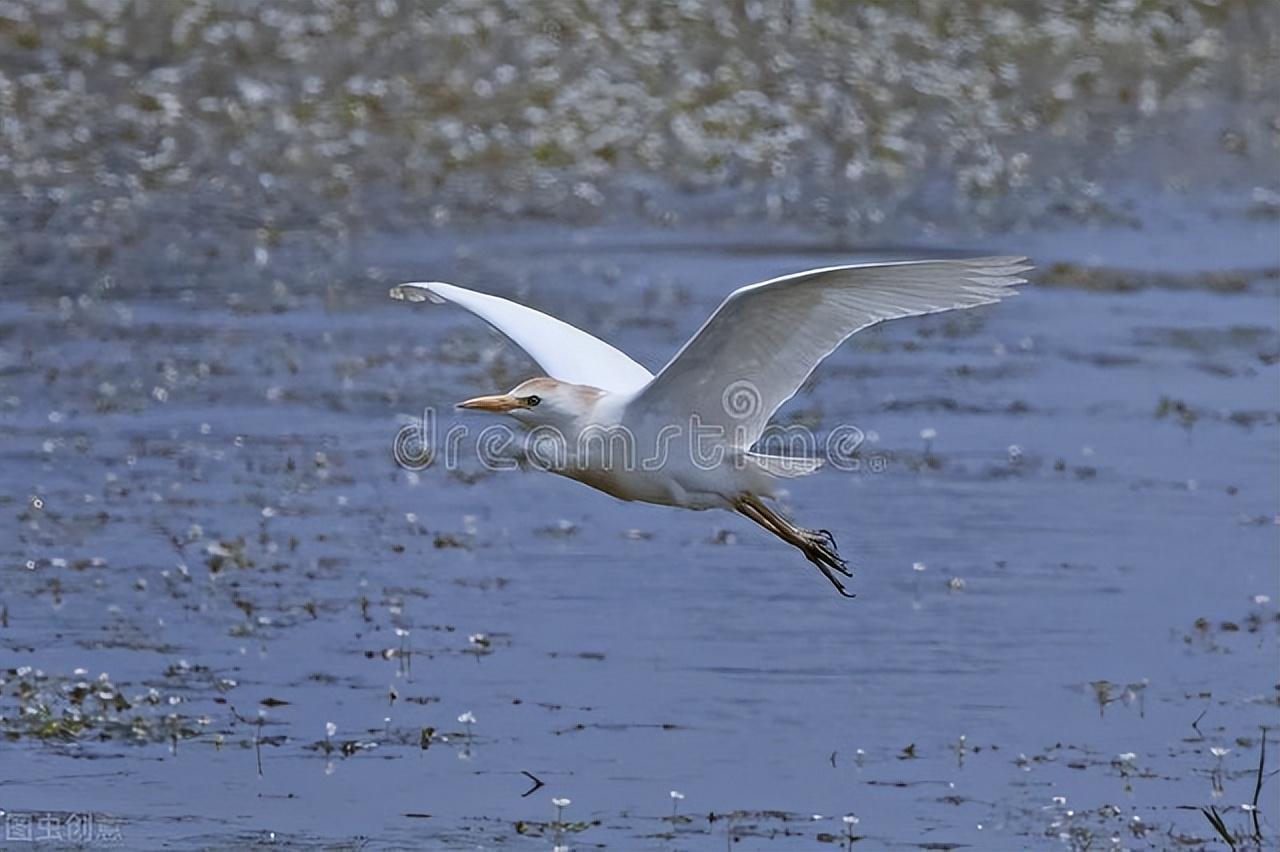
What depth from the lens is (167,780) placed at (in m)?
8.13

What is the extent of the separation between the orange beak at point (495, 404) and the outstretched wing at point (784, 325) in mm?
382

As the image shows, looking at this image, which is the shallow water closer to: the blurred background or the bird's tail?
the blurred background

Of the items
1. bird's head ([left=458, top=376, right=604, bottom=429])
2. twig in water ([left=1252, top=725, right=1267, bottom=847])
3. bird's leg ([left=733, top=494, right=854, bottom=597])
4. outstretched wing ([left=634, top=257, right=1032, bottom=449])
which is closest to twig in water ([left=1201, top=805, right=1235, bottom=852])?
twig in water ([left=1252, top=725, right=1267, bottom=847])

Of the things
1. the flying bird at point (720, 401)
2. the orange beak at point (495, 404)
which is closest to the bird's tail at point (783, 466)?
the flying bird at point (720, 401)

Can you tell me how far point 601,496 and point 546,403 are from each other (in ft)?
16.2

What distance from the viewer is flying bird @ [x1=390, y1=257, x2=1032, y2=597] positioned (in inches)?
269

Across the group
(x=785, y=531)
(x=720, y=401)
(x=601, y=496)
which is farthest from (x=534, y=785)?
(x=601, y=496)

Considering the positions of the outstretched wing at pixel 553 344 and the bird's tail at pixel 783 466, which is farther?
the outstretched wing at pixel 553 344

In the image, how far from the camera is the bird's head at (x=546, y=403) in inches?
287

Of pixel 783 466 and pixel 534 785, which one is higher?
pixel 783 466

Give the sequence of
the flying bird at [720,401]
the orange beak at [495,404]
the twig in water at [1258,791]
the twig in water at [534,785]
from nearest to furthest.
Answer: the flying bird at [720,401] → the orange beak at [495,404] → the twig in water at [1258,791] → the twig in water at [534,785]

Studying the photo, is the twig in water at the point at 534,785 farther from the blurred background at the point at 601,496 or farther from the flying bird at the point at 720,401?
the flying bird at the point at 720,401

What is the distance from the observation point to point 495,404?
7.25m

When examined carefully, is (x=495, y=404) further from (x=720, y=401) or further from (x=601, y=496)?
(x=601, y=496)
